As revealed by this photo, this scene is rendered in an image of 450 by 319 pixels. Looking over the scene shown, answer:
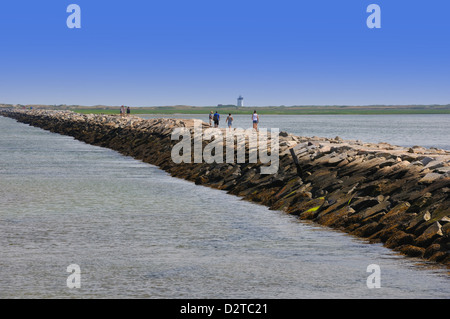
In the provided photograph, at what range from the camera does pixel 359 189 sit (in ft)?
55.7

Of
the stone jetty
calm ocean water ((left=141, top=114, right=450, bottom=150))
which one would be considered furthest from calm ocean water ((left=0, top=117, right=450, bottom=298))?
calm ocean water ((left=141, top=114, right=450, bottom=150))

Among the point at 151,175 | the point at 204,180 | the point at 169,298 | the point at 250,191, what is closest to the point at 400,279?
the point at 169,298

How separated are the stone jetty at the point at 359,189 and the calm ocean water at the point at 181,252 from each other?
529 mm

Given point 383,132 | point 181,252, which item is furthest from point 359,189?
point 383,132

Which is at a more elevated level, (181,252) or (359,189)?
(359,189)

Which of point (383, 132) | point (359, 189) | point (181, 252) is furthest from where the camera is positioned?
point (383, 132)

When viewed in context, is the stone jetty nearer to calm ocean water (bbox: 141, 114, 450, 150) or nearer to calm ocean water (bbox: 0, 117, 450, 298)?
calm ocean water (bbox: 0, 117, 450, 298)

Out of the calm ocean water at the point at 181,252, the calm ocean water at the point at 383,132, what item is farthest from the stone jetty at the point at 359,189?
the calm ocean water at the point at 383,132

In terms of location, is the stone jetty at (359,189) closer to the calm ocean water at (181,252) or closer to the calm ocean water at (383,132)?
the calm ocean water at (181,252)

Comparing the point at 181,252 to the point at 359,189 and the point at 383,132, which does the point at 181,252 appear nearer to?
the point at 359,189

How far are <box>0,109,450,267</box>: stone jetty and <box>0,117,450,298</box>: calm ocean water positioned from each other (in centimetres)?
53

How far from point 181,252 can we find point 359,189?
6.28 m

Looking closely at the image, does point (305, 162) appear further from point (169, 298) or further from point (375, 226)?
point (169, 298)

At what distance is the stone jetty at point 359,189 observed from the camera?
12906 mm
